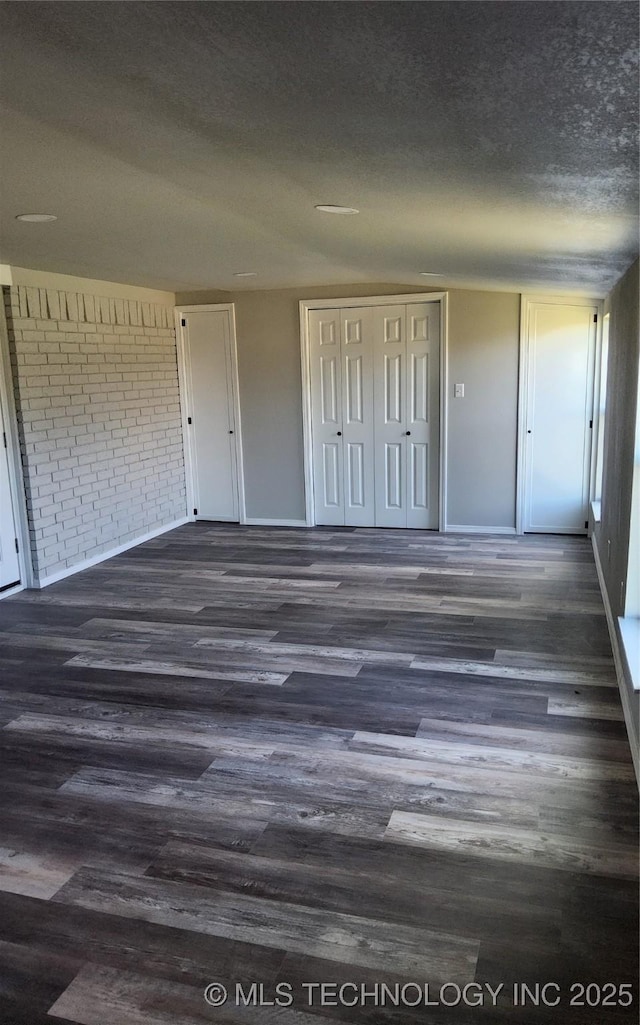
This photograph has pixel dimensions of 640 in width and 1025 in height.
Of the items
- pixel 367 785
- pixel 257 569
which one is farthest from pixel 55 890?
pixel 257 569

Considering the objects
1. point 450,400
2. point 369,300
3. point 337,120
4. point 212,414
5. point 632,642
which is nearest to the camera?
point 337,120

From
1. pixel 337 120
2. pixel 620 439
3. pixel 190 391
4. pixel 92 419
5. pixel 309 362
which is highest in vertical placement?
pixel 337 120

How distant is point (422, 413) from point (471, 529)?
1.15 m

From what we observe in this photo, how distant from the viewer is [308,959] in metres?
2.01

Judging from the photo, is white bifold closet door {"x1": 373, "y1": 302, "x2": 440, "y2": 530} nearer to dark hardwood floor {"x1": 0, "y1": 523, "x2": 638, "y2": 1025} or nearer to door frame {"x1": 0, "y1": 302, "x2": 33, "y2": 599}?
dark hardwood floor {"x1": 0, "y1": 523, "x2": 638, "y2": 1025}

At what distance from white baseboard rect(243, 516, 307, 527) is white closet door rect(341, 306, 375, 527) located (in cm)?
49

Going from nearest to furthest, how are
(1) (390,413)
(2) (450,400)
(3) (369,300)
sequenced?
(2) (450,400) → (3) (369,300) → (1) (390,413)

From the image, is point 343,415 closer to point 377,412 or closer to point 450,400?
point 377,412

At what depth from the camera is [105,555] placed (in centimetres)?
634

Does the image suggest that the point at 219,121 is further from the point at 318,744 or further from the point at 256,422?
the point at 256,422

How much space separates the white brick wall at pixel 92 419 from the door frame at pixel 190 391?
0.09 meters

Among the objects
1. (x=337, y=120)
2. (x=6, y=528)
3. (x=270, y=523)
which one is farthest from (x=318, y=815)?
(x=270, y=523)

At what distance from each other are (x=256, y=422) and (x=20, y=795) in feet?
16.3

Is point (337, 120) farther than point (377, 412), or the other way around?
point (377, 412)
